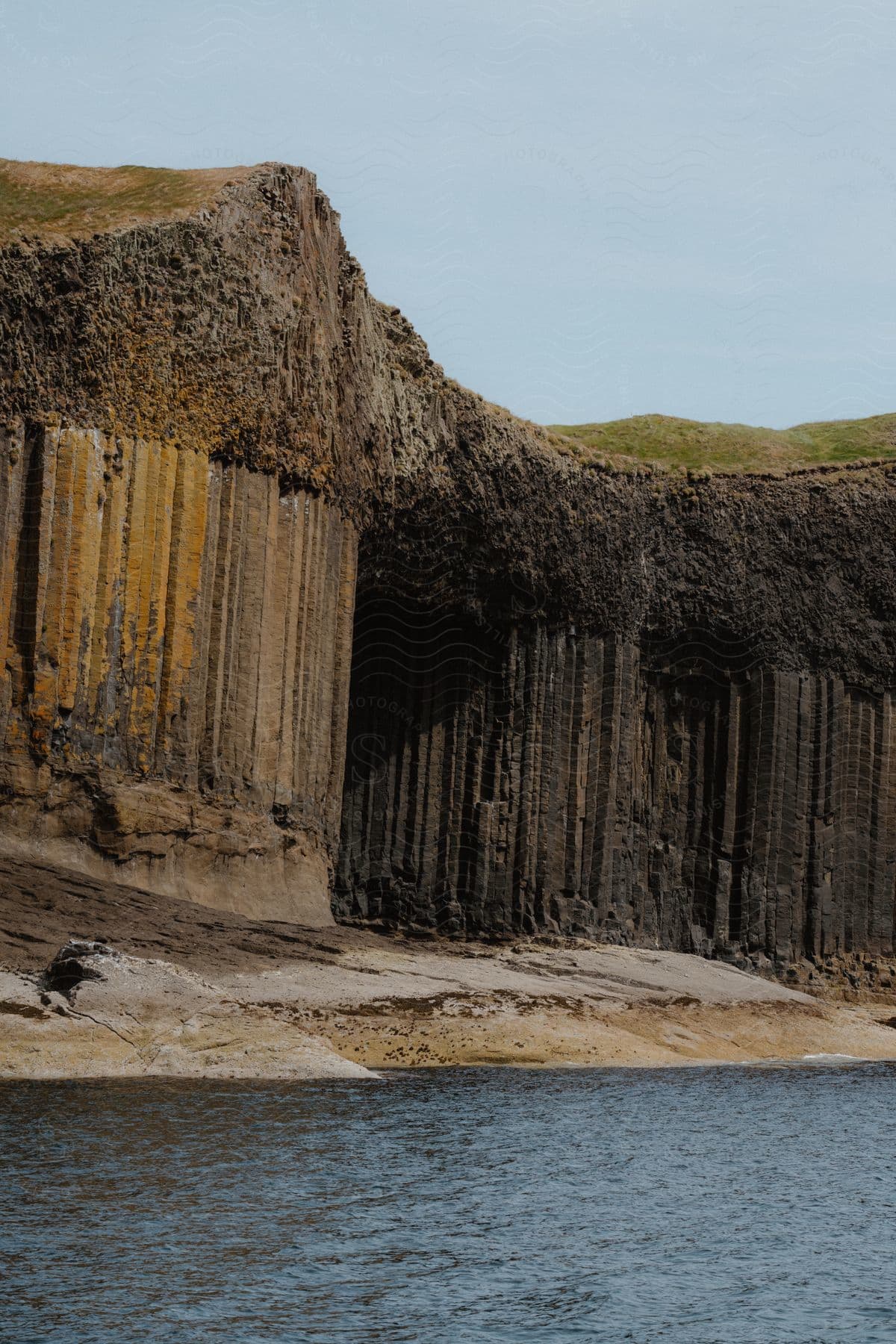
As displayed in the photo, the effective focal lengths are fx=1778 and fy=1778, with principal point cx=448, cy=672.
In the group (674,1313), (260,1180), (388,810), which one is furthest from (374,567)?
(674,1313)

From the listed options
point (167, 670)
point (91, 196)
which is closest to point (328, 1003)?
point (167, 670)

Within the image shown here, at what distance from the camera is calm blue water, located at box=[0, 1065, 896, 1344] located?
8398 millimetres

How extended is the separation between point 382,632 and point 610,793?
183 inches

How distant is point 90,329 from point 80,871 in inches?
252

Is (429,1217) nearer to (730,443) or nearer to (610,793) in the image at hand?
(610,793)

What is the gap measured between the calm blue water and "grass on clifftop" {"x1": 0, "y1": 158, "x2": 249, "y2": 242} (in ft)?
37.8

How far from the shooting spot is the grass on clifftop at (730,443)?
31.9m

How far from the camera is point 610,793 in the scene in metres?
29.5

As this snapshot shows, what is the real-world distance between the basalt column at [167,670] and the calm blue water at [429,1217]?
21.0ft

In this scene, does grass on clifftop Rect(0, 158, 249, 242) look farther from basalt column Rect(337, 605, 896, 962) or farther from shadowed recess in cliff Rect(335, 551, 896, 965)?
basalt column Rect(337, 605, 896, 962)

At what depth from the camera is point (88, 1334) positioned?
305 inches

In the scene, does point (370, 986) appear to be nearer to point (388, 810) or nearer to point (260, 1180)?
point (260, 1180)

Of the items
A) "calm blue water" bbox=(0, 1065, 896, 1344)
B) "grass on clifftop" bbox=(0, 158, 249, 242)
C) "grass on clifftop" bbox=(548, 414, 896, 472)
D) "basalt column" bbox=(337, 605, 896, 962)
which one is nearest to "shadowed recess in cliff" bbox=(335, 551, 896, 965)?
"basalt column" bbox=(337, 605, 896, 962)

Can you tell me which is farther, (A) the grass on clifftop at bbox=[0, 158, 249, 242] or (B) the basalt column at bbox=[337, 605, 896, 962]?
(B) the basalt column at bbox=[337, 605, 896, 962]
